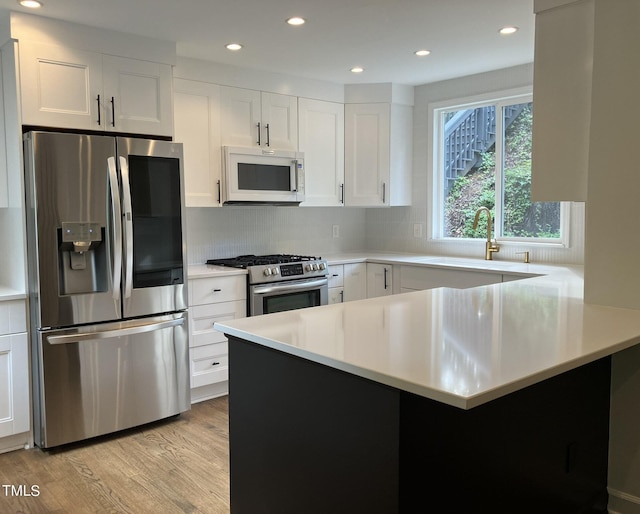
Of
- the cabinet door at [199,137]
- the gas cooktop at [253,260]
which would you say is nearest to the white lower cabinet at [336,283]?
the gas cooktop at [253,260]

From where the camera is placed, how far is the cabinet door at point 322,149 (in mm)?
4569

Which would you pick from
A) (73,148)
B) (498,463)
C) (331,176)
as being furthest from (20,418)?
(331,176)

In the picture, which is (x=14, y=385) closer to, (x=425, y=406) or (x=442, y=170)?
(x=425, y=406)

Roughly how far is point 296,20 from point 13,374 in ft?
8.09

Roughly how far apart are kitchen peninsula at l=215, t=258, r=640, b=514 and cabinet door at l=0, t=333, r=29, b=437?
5.37ft

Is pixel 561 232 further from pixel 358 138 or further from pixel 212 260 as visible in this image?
pixel 212 260

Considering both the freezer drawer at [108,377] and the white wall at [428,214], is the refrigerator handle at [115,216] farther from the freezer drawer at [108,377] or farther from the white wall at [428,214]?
the white wall at [428,214]

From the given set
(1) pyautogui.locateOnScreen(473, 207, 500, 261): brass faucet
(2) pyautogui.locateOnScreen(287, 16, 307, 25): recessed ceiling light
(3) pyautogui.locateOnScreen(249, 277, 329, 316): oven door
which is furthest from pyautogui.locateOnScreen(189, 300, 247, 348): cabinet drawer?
(1) pyautogui.locateOnScreen(473, 207, 500, 261): brass faucet

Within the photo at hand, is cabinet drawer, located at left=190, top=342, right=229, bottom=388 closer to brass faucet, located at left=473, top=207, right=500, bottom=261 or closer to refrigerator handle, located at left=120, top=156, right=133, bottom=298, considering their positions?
refrigerator handle, located at left=120, top=156, right=133, bottom=298

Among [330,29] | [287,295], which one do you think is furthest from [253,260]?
[330,29]

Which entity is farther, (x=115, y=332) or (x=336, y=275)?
(x=336, y=275)

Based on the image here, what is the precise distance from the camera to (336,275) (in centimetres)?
454

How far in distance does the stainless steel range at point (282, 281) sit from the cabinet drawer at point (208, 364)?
0.35m

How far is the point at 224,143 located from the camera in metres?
4.09
